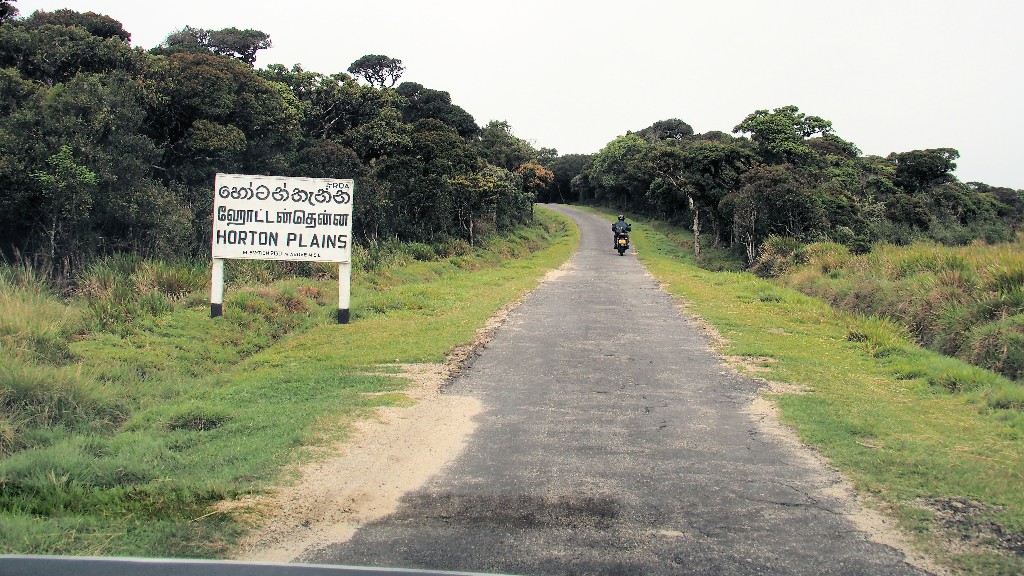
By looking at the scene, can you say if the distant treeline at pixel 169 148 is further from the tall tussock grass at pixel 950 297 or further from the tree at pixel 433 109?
the tall tussock grass at pixel 950 297

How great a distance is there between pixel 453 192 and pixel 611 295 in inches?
530

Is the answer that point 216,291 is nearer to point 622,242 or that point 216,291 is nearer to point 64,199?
point 64,199

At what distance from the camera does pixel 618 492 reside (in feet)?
17.1

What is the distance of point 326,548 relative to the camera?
4.32m

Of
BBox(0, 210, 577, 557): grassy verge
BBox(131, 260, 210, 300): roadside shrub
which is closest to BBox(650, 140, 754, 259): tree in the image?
BBox(0, 210, 577, 557): grassy verge

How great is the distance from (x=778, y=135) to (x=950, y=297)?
24.9 meters

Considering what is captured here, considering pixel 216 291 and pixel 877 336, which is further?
pixel 216 291

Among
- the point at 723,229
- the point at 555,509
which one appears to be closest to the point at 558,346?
the point at 555,509

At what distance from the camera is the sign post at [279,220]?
470 inches

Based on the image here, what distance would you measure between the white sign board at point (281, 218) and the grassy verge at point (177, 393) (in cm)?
110

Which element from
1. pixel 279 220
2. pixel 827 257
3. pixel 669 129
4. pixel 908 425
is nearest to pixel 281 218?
pixel 279 220

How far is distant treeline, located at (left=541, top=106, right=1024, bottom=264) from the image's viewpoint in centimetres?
2970

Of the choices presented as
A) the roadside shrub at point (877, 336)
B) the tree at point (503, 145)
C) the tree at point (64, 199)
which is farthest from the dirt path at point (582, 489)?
the tree at point (503, 145)

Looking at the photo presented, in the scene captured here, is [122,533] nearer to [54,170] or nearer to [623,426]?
[623,426]
